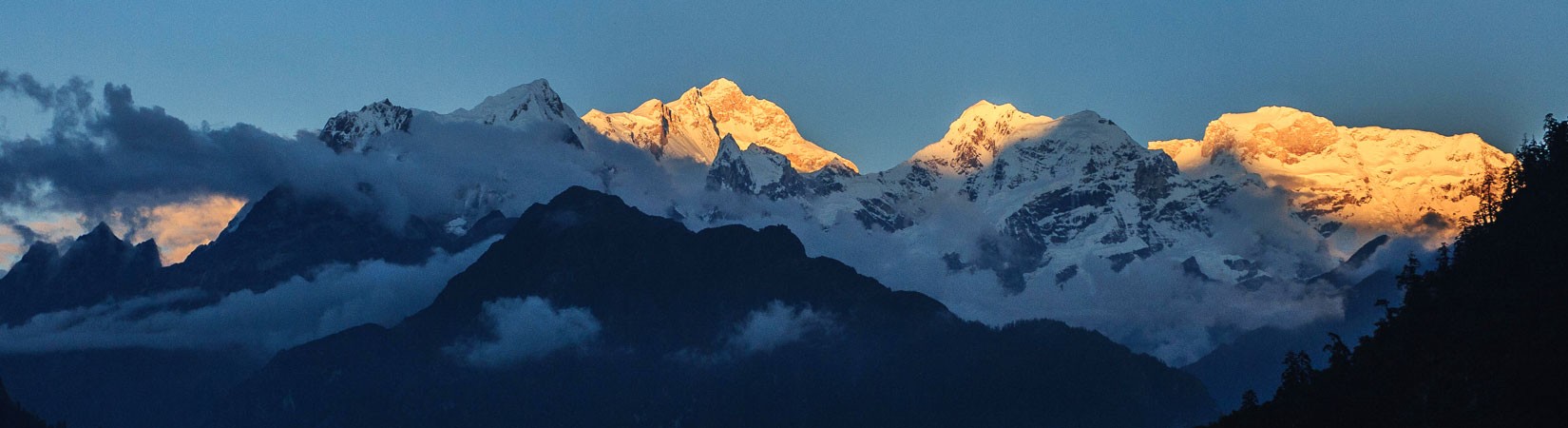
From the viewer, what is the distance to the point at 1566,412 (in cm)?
19462

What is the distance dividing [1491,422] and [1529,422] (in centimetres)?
428

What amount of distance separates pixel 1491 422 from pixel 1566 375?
24.9 ft

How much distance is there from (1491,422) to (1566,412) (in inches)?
282

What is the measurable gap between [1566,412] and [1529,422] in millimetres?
3213

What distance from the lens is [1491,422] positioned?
200 metres

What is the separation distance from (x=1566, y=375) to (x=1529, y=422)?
21.6ft

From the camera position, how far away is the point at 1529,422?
643 feet

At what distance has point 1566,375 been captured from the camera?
199375 mm
